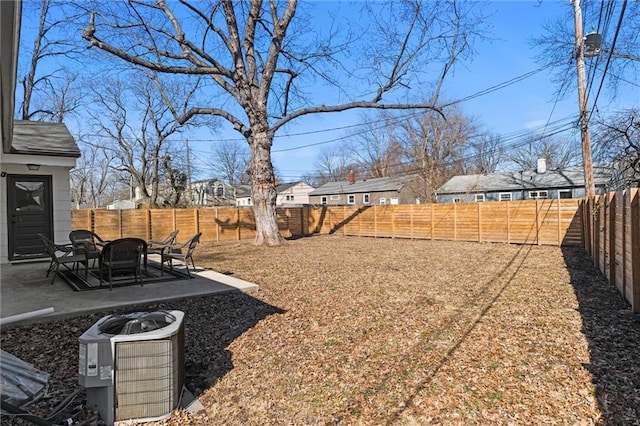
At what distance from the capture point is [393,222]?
19188mm

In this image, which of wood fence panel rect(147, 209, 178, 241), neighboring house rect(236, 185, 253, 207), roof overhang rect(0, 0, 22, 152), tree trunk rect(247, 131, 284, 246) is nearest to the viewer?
roof overhang rect(0, 0, 22, 152)

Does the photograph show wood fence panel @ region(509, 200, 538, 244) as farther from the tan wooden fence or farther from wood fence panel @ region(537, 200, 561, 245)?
wood fence panel @ region(537, 200, 561, 245)

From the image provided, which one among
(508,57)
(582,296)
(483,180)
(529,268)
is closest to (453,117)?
(483,180)

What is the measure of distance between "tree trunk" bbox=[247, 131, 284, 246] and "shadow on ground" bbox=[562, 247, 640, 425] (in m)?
9.92

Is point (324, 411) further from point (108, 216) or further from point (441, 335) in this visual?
point (108, 216)

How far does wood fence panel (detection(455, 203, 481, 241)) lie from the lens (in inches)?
641

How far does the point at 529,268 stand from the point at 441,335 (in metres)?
5.97

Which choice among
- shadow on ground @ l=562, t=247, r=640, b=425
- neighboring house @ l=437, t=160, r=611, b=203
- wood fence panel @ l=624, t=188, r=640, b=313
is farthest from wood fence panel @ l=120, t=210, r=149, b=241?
neighboring house @ l=437, t=160, r=611, b=203

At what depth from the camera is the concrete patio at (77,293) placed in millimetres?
4843

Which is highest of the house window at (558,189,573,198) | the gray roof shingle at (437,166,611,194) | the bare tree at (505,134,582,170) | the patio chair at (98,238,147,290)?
the bare tree at (505,134,582,170)

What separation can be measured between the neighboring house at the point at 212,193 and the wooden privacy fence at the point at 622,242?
134ft

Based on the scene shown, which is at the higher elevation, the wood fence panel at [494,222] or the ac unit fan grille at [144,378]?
the wood fence panel at [494,222]

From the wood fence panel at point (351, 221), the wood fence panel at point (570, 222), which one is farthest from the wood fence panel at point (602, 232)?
the wood fence panel at point (351, 221)

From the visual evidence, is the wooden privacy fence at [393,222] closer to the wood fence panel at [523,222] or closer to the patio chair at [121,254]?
the wood fence panel at [523,222]
